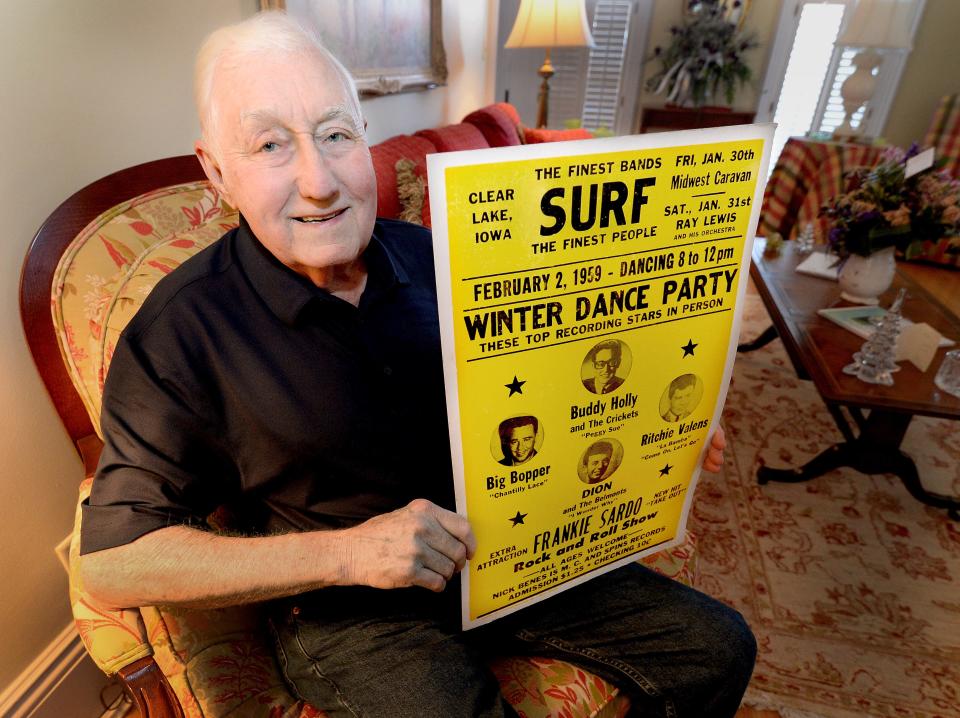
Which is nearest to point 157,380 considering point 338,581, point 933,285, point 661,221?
point 338,581

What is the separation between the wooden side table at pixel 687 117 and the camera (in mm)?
4711

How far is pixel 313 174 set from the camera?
716 mm

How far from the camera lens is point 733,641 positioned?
→ 861mm

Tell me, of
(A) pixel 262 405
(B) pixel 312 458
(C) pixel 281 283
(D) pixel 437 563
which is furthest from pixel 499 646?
(C) pixel 281 283

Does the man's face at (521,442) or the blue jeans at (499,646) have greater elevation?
the man's face at (521,442)

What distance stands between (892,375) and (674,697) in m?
1.25

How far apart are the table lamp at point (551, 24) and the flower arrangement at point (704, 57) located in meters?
2.00

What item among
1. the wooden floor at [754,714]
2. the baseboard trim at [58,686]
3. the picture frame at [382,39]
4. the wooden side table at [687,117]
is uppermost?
the picture frame at [382,39]

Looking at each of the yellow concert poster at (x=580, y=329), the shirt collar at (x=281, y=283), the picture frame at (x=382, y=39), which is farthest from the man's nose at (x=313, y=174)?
the picture frame at (x=382, y=39)

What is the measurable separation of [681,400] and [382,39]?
2.20 meters

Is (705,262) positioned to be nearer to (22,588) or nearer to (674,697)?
(674,697)

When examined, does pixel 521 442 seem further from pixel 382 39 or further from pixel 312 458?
pixel 382 39

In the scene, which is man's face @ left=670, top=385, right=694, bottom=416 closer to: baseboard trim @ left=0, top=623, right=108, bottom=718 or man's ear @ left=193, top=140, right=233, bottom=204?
man's ear @ left=193, top=140, right=233, bottom=204

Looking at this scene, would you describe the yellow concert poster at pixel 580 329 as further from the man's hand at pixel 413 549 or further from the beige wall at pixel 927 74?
the beige wall at pixel 927 74
